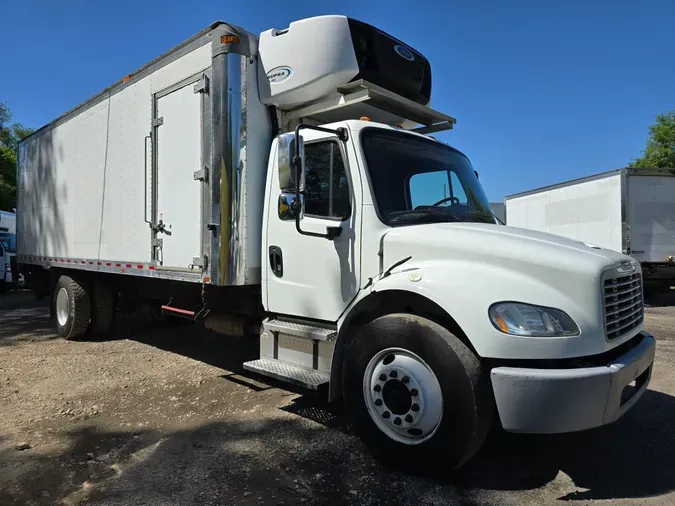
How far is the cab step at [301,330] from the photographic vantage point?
3.93 meters

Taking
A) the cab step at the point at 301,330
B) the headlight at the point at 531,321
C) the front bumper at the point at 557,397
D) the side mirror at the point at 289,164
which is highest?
the side mirror at the point at 289,164

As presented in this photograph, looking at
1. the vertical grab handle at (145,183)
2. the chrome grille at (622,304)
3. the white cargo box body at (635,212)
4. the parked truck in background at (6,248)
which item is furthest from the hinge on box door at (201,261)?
the parked truck in background at (6,248)

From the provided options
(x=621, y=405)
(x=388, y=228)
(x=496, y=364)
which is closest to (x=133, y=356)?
(x=388, y=228)

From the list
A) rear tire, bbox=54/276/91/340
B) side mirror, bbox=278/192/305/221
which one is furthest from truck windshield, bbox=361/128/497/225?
rear tire, bbox=54/276/91/340

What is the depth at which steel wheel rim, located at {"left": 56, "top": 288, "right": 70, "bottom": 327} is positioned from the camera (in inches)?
297

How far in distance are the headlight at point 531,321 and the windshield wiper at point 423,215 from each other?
1.11 metres

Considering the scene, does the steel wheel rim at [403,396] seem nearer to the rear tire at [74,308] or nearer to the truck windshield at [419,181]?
the truck windshield at [419,181]

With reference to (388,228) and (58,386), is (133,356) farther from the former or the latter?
(388,228)

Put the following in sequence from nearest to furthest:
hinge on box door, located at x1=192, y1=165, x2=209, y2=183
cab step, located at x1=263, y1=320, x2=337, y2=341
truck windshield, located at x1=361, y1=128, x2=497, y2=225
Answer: truck windshield, located at x1=361, y1=128, x2=497, y2=225 < cab step, located at x1=263, y1=320, x2=337, y2=341 < hinge on box door, located at x1=192, y1=165, x2=209, y2=183

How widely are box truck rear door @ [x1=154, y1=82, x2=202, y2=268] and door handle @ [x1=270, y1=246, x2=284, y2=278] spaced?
82 centimetres

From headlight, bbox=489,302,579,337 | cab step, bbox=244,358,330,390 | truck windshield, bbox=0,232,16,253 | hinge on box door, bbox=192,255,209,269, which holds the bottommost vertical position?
cab step, bbox=244,358,330,390

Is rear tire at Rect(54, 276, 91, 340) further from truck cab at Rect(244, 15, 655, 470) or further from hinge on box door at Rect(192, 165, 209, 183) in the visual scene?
truck cab at Rect(244, 15, 655, 470)

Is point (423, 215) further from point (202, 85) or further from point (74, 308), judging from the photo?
point (74, 308)

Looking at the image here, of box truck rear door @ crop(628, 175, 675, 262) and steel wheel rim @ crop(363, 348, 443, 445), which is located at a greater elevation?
box truck rear door @ crop(628, 175, 675, 262)
